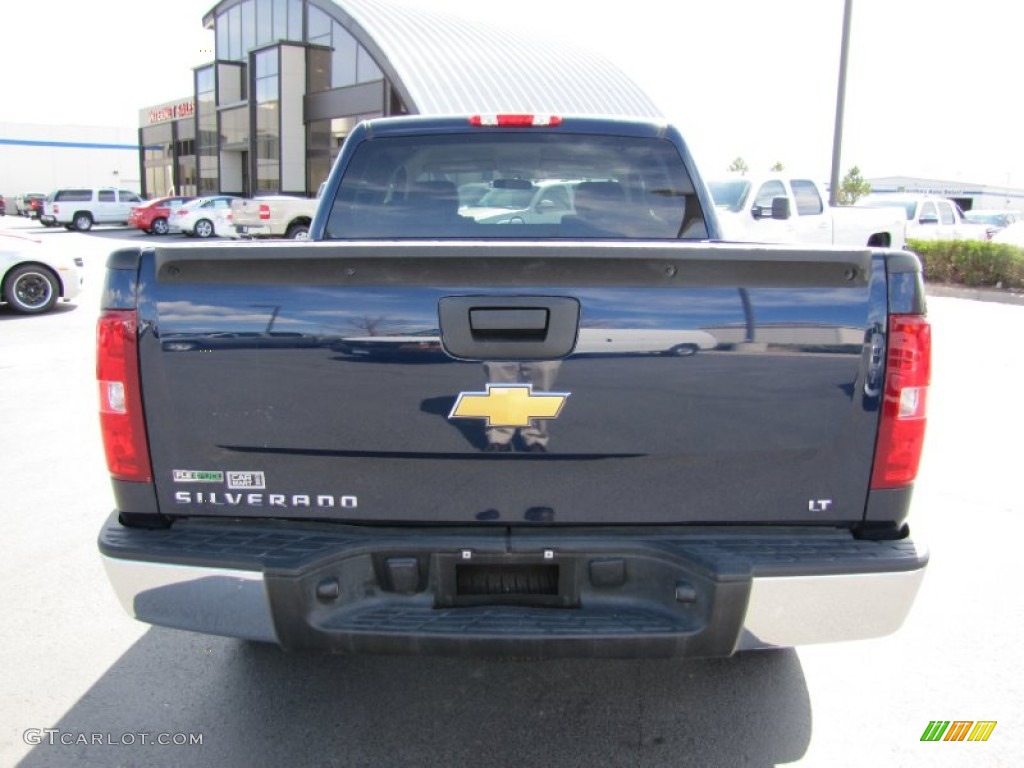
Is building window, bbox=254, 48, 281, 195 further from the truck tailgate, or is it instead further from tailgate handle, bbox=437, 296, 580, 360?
tailgate handle, bbox=437, 296, 580, 360

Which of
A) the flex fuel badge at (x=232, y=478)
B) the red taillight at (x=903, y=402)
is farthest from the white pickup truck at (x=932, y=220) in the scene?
the flex fuel badge at (x=232, y=478)

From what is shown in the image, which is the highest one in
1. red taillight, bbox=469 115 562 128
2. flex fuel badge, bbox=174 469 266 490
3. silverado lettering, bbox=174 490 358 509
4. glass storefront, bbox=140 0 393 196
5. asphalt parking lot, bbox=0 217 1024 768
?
glass storefront, bbox=140 0 393 196

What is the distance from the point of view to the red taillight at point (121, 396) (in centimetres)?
231

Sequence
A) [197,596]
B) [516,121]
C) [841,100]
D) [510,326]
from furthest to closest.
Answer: [841,100] → [516,121] → [197,596] → [510,326]

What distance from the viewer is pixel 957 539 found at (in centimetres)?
449

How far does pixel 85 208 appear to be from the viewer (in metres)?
37.9

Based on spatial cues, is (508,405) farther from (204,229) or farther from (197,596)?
(204,229)

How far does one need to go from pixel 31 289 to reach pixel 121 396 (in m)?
11.3

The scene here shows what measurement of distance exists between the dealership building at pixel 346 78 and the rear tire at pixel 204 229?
6.69 metres

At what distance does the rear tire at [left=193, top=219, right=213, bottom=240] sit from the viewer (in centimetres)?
3125

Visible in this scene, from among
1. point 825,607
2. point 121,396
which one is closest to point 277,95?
point 121,396

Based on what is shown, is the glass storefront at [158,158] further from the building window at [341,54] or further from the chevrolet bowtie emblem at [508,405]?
the chevrolet bowtie emblem at [508,405]

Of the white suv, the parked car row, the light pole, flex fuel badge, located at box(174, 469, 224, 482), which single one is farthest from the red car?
flex fuel badge, located at box(174, 469, 224, 482)

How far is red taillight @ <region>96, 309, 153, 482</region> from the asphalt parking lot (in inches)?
38.9
